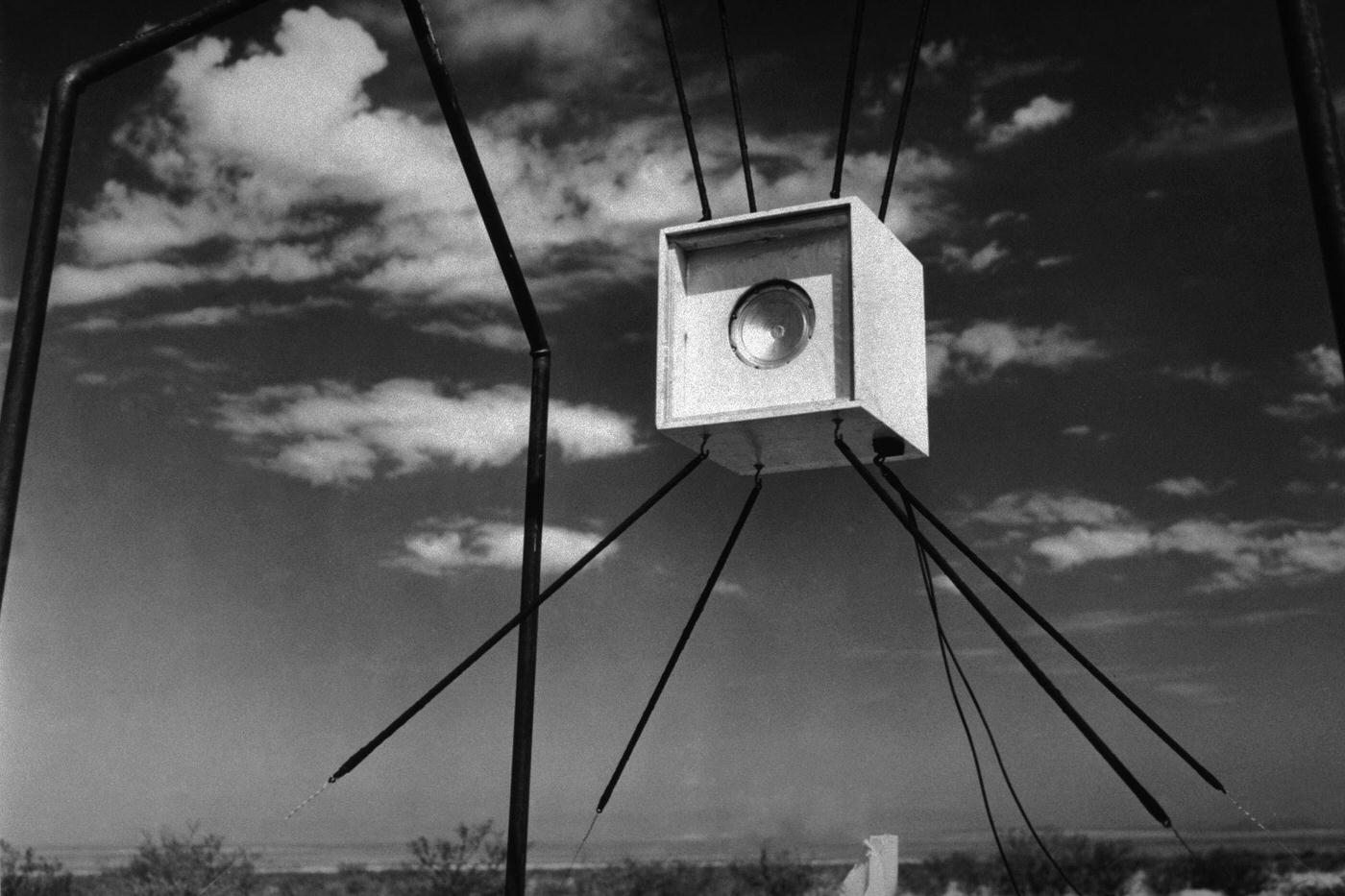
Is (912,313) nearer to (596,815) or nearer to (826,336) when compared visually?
(826,336)

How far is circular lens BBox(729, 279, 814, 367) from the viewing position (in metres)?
A: 3.94

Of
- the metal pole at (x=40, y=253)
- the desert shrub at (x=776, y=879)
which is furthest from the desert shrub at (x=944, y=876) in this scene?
the metal pole at (x=40, y=253)

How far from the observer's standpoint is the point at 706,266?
417 centimetres

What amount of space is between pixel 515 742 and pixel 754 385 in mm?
1712

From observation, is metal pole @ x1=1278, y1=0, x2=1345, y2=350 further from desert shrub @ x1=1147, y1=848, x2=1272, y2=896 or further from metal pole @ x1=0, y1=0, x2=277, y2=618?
desert shrub @ x1=1147, y1=848, x2=1272, y2=896

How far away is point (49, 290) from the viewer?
3262 millimetres

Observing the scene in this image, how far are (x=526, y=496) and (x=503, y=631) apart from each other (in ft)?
3.23

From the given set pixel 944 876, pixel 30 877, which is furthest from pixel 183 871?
pixel 944 876

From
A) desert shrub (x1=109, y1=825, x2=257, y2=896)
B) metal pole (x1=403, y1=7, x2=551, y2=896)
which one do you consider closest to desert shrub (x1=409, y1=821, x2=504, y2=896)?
desert shrub (x1=109, y1=825, x2=257, y2=896)

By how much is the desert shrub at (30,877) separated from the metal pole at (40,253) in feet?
48.0

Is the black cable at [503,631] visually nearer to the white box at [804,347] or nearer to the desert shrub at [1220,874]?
the white box at [804,347]

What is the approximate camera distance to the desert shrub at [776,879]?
2030 cm

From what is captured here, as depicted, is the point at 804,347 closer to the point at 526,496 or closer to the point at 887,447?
the point at 887,447

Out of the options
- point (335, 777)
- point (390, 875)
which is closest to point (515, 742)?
point (335, 777)
